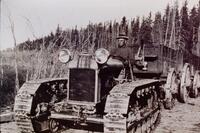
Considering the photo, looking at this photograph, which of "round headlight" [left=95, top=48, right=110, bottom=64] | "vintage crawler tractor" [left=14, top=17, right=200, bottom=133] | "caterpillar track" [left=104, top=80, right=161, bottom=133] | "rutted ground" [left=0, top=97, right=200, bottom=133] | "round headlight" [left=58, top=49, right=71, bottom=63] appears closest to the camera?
"caterpillar track" [left=104, top=80, right=161, bottom=133]

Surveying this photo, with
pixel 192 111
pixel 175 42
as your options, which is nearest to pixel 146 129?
pixel 192 111

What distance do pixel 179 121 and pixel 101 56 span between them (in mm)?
2591

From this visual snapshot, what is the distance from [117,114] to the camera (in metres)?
3.96

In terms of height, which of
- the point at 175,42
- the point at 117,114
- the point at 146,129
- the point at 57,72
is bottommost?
the point at 146,129

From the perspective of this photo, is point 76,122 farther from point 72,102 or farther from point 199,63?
point 199,63

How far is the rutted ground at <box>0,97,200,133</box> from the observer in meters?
5.20

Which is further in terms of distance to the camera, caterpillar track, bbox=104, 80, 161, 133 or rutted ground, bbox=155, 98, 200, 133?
rutted ground, bbox=155, 98, 200, 133

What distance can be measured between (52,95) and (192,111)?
11.7 ft

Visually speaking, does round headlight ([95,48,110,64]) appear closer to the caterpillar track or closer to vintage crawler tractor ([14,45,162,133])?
vintage crawler tractor ([14,45,162,133])

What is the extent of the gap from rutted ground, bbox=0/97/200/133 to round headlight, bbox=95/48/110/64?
1343 millimetres

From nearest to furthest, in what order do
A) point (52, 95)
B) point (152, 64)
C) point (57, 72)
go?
point (52, 95)
point (152, 64)
point (57, 72)

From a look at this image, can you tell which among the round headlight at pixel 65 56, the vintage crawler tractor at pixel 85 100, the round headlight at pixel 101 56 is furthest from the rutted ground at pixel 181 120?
the round headlight at pixel 65 56

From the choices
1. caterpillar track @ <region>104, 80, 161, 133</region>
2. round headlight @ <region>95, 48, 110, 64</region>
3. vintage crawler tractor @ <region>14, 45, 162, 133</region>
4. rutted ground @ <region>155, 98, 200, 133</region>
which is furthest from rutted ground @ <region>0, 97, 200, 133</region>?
round headlight @ <region>95, 48, 110, 64</region>

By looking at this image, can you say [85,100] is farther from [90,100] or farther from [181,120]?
[181,120]
